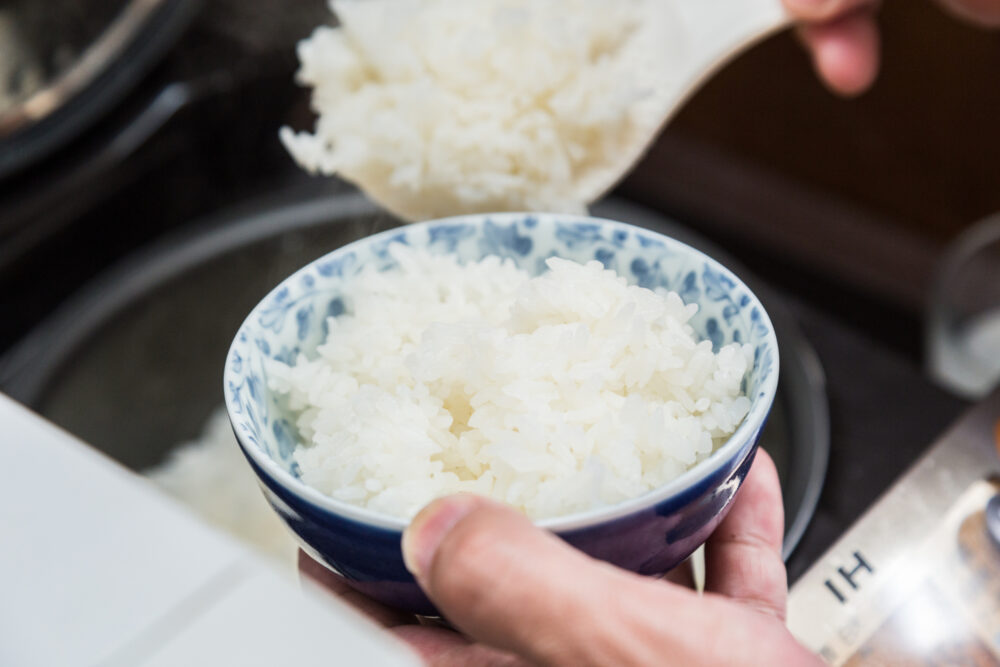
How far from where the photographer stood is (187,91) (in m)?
1.35

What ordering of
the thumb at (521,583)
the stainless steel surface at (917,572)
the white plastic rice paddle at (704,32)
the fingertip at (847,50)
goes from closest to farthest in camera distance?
the thumb at (521,583) → the stainless steel surface at (917,572) → the white plastic rice paddle at (704,32) → the fingertip at (847,50)

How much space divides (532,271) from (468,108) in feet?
0.61

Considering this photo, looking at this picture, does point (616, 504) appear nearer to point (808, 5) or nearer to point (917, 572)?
point (917, 572)

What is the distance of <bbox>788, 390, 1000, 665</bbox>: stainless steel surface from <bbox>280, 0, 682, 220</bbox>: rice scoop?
419mm

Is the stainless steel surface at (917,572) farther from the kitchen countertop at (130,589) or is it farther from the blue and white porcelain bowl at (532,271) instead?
the kitchen countertop at (130,589)

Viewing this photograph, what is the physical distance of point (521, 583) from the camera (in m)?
0.49

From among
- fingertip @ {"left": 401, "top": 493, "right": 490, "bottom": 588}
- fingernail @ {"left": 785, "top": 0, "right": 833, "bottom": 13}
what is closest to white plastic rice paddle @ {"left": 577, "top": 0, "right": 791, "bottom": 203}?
fingernail @ {"left": 785, "top": 0, "right": 833, "bottom": 13}

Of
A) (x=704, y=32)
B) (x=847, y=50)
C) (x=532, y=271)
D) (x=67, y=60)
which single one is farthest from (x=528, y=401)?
(x=67, y=60)

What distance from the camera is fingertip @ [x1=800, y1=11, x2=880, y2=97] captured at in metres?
1.26

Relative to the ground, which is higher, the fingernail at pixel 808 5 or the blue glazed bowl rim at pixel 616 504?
the fingernail at pixel 808 5

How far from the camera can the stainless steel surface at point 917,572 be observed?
2.34 feet

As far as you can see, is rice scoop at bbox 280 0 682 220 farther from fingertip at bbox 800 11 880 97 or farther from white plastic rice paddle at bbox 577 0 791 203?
fingertip at bbox 800 11 880 97

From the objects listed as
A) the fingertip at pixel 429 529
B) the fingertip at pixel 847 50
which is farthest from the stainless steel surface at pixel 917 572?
the fingertip at pixel 847 50

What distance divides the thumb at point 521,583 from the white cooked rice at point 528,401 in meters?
0.06
